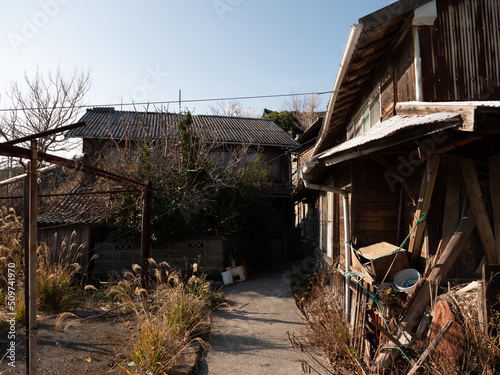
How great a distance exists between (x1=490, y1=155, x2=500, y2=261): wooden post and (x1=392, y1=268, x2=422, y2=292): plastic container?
0.98 m

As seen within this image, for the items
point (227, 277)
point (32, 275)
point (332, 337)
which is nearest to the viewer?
point (32, 275)

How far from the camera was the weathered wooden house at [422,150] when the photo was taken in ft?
13.3

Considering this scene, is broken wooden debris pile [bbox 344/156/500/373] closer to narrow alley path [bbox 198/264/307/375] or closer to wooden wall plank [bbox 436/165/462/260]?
wooden wall plank [bbox 436/165/462/260]

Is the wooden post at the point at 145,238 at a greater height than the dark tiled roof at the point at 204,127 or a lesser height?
lesser

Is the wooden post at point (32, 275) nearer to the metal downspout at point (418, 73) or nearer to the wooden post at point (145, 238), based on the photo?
the wooden post at point (145, 238)

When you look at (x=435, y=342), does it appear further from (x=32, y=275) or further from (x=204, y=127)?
(x=204, y=127)

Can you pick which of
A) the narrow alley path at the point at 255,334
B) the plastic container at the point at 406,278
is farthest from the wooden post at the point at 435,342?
the narrow alley path at the point at 255,334

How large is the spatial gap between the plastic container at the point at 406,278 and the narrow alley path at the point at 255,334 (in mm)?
1907

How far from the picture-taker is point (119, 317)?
23.4ft

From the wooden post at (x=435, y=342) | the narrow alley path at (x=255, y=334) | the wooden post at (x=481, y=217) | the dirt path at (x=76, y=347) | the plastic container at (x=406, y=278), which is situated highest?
the wooden post at (x=481, y=217)

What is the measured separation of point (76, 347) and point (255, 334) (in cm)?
313

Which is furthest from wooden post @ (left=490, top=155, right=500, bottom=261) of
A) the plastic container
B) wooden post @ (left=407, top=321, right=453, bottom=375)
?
wooden post @ (left=407, top=321, right=453, bottom=375)

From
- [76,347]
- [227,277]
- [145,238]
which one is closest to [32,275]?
[76,347]

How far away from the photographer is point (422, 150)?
412cm
